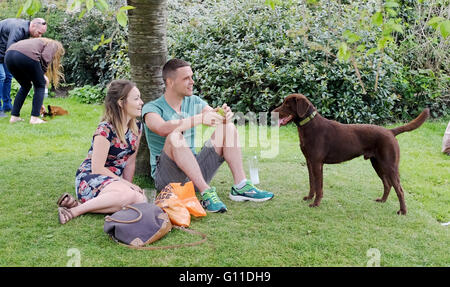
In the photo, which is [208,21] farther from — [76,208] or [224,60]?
[76,208]

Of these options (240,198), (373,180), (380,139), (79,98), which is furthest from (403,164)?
(79,98)

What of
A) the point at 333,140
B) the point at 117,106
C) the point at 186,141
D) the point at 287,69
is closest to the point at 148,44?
the point at 117,106

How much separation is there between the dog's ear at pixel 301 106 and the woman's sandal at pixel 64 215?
2.22 m

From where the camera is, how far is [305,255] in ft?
11.4

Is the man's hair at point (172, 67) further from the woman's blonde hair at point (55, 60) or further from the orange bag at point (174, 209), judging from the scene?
the woman's blonde hair at point (55, 60)

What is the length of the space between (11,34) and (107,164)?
5369 mm

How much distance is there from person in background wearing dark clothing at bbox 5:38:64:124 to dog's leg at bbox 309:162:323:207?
544 cm

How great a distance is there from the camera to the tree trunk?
497 cm

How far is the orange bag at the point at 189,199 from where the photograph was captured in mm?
4152

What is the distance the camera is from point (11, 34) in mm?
8461

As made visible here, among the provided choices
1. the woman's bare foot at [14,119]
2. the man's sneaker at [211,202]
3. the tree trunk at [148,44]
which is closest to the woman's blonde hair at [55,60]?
the woman's bare foot at [14,119]

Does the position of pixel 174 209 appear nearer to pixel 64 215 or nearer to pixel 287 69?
pixel 64 215

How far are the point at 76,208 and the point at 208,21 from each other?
234 inches

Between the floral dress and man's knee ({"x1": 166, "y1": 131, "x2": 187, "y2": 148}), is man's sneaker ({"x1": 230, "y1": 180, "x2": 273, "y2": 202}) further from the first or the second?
the floral dress
